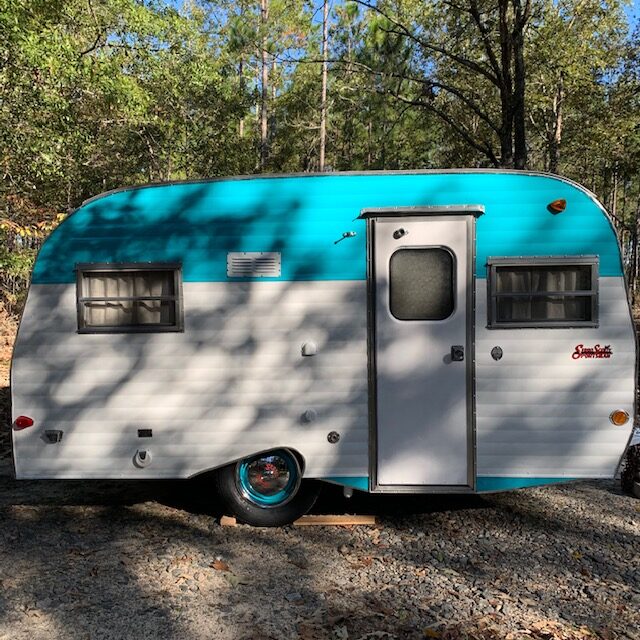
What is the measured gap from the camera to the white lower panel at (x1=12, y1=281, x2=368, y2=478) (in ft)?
14.1

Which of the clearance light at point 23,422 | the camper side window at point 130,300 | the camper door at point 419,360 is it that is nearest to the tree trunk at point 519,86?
the camper door at point 419,360

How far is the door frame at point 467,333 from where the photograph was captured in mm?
4176

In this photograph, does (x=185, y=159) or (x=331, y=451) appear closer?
(x=331, y=451)

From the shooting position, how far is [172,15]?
12484 millimetres

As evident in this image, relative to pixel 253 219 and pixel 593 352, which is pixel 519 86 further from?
pixel 253 219

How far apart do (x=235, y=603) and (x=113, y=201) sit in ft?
9.73

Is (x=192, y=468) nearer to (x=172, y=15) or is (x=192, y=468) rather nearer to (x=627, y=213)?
(x=172, y=15)

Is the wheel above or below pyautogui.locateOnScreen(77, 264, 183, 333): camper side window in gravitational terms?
below

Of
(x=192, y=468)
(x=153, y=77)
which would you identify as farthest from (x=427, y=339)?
(x=153, y=77)

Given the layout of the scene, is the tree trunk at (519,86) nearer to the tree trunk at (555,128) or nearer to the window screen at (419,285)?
the window screen at (419,285)

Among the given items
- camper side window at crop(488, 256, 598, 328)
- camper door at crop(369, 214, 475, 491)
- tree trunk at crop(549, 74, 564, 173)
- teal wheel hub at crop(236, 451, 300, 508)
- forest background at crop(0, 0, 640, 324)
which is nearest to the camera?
camper side window at crop(488, 256, 598, 328)

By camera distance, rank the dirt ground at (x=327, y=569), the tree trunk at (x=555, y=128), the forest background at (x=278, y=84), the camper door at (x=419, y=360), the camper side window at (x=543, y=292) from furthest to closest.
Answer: the tree trunk at (x=555, y=128) < the forest background at (x=278, y=84) < the camper door at (x=419, y=360) < the camper side window at (x=543, y=292) < the dirt ground at (x=327, y=569)

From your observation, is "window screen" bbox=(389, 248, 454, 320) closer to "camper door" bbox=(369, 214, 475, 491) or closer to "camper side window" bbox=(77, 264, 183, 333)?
"camper door" bbox=(369, 214, 475, 491)

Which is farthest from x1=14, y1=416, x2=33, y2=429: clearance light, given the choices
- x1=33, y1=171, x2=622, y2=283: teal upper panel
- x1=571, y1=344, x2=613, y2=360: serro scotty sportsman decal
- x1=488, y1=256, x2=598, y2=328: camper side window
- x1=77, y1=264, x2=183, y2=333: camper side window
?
x1=571, y1=344, x2=613, y2=360: serro scotty sportsman decal
